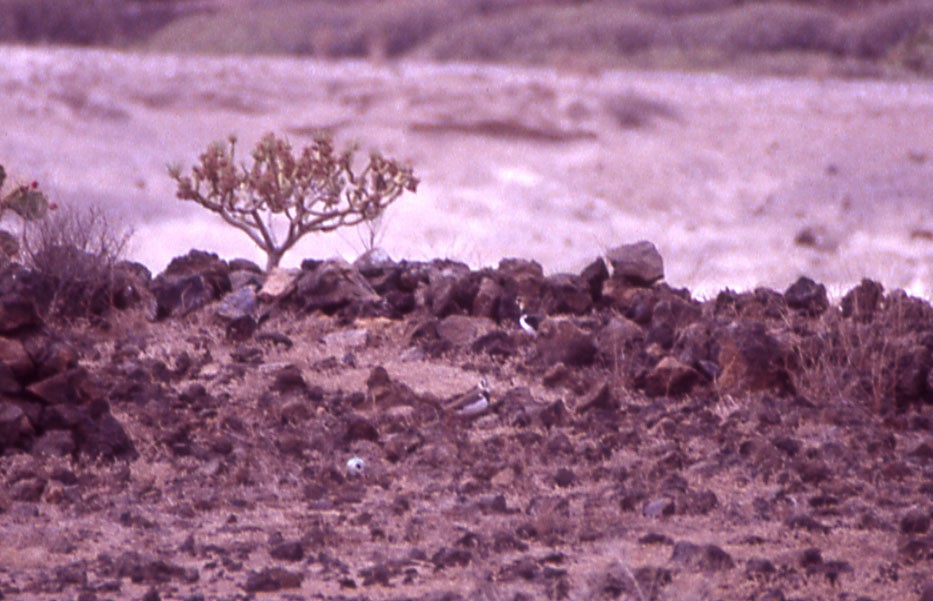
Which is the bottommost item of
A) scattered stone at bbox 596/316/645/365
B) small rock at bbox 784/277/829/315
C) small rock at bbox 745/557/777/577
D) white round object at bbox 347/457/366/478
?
small rock at bbox 745/557/777/577

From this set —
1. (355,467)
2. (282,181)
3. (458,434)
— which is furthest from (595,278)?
(355,467)

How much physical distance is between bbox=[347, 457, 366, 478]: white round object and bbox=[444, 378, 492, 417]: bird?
2.50 feet

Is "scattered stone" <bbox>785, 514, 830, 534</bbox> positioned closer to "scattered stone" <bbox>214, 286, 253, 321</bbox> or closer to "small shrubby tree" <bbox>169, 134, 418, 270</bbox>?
"scattered stone" <bbox>214, 286, 253, 321</bbox>

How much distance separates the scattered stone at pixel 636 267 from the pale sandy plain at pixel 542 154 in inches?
180

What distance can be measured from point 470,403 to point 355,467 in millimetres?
939

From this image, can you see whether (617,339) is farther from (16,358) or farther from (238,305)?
(16,358)

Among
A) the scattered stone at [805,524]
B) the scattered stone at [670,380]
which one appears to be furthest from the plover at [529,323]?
the scattered stone at [805,524]

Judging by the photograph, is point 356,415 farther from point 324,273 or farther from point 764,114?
point 764,114

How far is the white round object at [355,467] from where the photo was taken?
5734 mm

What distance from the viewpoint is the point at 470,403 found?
21.5 ft

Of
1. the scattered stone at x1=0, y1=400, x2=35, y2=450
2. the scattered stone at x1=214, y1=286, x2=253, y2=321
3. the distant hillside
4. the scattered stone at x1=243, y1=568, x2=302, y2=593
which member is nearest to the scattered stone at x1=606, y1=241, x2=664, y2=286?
the scattered stone at x1=214, y1=286, x2=253, y2=321

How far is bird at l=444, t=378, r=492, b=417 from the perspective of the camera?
6489 mm

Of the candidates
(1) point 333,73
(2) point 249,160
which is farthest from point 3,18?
(2) point 249,160

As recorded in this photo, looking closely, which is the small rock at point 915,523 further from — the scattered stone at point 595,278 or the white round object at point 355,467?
the scattered stone at point 595,278
